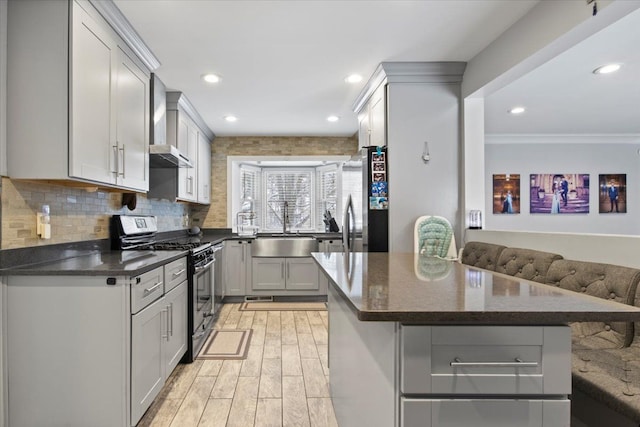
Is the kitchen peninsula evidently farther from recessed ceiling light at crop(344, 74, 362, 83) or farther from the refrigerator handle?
recessed ceiling light at crop(344, 74, 362, 83)

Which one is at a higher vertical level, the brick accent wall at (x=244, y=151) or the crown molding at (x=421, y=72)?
the crown molding at (x=421, y=72)

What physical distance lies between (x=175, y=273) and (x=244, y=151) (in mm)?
3150

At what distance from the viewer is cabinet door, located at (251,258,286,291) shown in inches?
199

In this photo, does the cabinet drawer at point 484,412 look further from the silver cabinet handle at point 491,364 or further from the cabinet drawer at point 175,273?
the cabinet drawer at point 175,273

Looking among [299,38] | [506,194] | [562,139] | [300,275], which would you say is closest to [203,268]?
[300,275]

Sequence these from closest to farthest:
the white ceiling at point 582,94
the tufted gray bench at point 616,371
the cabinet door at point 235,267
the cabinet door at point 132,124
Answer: the tufted gray bench at point 616,371
the cabinet door at point 132,124
the white ceiling at point 582,94
the cabinet door at point 235,267

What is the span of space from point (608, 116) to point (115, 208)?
19.4ft

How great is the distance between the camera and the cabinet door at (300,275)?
5.05 metres

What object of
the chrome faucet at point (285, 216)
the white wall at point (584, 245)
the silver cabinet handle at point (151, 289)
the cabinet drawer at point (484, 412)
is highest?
the chrome faucet at point (285, 216)

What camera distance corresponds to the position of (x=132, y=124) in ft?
8.51

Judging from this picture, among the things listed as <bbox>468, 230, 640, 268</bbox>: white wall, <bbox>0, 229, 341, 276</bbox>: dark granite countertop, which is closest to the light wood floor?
<bbox>0, 229, 341, 276</bbox>: dark granite countertop

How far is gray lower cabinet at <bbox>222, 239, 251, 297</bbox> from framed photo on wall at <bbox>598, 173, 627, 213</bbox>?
587 cm

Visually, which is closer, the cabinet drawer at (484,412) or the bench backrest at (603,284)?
the cabinet drawer at (484,412)

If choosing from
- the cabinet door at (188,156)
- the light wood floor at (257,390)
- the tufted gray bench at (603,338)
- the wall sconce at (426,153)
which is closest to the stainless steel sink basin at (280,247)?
the cabinet door at (188,156)
